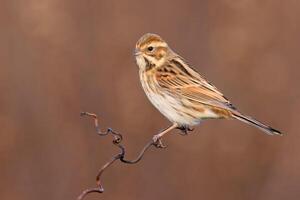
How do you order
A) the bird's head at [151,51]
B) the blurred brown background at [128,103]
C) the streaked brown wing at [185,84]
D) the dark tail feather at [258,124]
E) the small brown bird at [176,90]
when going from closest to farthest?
the dark tail feather at [258,124] → the bird's head at [151,51] → the small brown bird at [176,90] → the streaked brown wing at [185,84] → the blurred brown background at [128,103]

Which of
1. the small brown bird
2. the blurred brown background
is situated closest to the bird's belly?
the small brown bird

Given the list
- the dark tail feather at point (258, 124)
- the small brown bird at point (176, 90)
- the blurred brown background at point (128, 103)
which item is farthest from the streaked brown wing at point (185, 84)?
the blurred brown background at point (128, 103)

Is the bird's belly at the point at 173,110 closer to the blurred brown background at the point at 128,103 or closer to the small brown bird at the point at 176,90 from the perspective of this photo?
the small brown bird at the point at 176,90

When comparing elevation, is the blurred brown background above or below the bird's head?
above

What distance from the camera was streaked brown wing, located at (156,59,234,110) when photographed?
7.14 meters

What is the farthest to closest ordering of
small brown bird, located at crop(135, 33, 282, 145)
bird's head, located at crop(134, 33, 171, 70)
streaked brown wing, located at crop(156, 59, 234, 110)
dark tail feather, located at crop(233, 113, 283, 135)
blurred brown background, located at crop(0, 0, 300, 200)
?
blurred brown background, located at crop(0, 0, 300, 200) → streaked brown wing, located at crop(156, 59, 234, 110) → small brown bird, located at crop(135, 33, 282, 145) → bird's head, located at crop(134, 33, 171, 70) → dark tail feather, located at crop(233, 113, 283, 135)

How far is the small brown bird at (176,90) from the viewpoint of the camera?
23.1ft

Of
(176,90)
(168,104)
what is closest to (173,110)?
(168,104)

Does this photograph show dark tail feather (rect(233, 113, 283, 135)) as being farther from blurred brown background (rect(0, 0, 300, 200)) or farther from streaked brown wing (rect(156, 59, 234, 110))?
blurred brown background (rect(0, 0, 300, 200))

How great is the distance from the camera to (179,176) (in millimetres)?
9461

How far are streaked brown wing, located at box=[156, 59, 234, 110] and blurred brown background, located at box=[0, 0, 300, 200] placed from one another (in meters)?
2.13

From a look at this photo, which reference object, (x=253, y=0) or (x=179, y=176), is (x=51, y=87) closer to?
(x=179, y=176)

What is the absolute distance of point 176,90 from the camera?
23.7ft

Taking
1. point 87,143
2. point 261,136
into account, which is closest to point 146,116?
point 87,143
